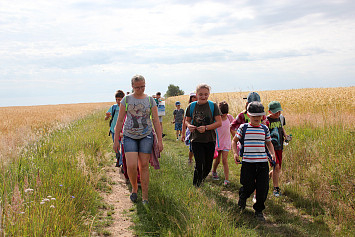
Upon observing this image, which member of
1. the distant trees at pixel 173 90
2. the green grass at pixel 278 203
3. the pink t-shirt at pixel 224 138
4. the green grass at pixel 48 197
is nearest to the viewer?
the green grass at pixel 48 197

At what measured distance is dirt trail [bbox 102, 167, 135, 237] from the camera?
4.18m

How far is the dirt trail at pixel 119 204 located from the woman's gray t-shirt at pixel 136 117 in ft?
4.22

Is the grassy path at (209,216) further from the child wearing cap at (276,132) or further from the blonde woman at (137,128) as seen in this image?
the blonde woman at (137,128)

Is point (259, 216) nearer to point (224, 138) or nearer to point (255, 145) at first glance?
point (255, 145)

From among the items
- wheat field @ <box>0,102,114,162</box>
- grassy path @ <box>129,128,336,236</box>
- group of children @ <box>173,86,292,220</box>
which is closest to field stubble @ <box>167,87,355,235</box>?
grassy path @ <box>129,128,336,236</box>

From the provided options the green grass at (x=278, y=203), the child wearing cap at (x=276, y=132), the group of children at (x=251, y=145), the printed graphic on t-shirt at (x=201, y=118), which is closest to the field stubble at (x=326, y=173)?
the green grass at (x=278, y=203)

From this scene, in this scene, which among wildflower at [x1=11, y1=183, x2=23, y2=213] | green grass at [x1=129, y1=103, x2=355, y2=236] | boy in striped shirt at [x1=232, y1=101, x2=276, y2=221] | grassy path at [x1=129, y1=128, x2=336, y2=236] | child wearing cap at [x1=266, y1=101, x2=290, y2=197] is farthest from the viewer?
child wearing cap at [x1=266, y1=101, x2=290, y2=197]

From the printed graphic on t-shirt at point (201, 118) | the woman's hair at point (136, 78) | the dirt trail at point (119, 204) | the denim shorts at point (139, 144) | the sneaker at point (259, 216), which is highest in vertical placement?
the woman's hair at point (136, 78)

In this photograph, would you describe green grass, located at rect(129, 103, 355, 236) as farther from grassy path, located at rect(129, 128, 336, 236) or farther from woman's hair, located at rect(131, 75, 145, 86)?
woman's hair, located at rect(131, 75, 145, 86)

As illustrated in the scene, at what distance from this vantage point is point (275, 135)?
5387 mm

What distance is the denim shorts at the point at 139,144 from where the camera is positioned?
4.77 m

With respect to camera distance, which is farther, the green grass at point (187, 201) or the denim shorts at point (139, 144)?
the denim shorts at point (139, 144)

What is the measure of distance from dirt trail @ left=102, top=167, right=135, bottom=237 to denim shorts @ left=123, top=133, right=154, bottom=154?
1052 mm

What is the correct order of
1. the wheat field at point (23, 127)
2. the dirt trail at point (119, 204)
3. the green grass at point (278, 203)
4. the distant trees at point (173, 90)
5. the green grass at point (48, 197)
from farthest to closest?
the distant trees at point (173, 90) → the wheat field at point (23, 127) → the dirt trail at point (119, 204) → the green grass at point (278, 203) → the green grass at point (48, 197)
